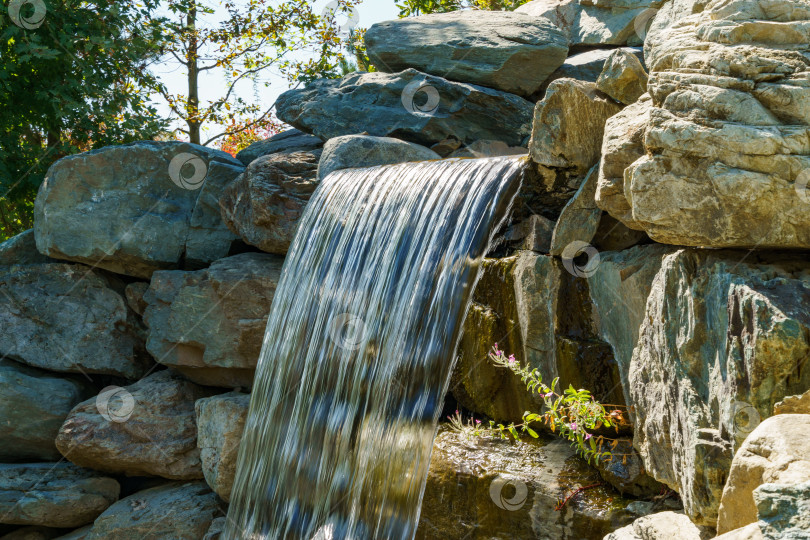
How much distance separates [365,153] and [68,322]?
3.07m

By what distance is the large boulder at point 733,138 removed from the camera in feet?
6.72

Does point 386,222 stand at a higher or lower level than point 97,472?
higher

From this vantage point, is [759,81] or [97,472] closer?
[759,81]

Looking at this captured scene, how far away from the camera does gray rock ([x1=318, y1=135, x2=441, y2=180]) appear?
17.3ft

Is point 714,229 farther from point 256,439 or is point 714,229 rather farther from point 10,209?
point 10,209

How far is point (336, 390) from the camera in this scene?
397 centimetres

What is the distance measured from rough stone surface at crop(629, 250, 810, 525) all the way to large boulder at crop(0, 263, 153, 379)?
504 centimetres

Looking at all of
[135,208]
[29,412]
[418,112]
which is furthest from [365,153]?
[29,412]

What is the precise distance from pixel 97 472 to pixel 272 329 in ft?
7.63

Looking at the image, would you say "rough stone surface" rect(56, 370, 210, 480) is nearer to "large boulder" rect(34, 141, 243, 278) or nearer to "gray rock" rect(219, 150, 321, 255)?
"large boulder" rect(34, 141, 243, 278)

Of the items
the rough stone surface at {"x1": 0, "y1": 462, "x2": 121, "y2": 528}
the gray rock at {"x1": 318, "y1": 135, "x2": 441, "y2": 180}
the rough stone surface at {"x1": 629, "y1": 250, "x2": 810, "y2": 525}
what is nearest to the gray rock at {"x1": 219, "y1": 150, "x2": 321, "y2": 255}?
the gray rock at {"x1": 318, "y1": 135, "x2": 441, "y2": 180}

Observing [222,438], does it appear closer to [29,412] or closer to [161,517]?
[161,517]

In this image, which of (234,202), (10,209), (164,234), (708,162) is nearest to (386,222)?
(234,202)

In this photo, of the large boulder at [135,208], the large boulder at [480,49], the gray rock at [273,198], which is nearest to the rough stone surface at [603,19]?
the large boulder at [480,49]
